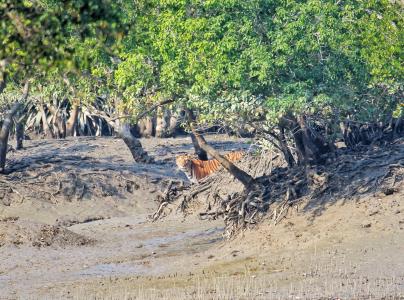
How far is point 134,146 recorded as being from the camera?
3077 cm

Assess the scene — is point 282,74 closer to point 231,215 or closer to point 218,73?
point 218,73

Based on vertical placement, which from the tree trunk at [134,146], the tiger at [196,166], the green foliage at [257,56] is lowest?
the tiger at [196,166]

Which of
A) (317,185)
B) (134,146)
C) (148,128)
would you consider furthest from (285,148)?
(148,128)

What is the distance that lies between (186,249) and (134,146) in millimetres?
9620

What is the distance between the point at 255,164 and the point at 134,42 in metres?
7.61

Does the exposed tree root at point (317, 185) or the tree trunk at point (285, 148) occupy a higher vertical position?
the tree trunk at point (285, 148)

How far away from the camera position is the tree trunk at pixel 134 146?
98.4ft

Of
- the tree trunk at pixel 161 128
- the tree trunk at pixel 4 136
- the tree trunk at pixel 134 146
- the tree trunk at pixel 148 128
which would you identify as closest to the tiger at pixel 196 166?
the tree trunk at pixel 134 146

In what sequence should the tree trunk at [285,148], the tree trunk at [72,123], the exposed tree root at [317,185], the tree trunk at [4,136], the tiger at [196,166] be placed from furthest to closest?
the tree trunk at [72,123] < the tiger at [196,166] < the tree trunk at [4,136] < the tree trunk at [285,148] < the exposed tree root at [317,185]

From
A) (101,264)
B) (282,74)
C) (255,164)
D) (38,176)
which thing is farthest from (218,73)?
(38,176)

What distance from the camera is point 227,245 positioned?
799 inches

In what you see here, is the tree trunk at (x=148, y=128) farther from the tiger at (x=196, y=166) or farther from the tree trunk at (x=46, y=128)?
the tiger at (x=196, y=166)

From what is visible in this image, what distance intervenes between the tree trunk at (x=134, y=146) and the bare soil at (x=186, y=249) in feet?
8.06

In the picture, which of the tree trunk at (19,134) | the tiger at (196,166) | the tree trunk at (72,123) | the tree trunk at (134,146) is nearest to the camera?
the tiger at (196,166)
